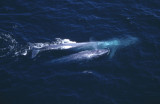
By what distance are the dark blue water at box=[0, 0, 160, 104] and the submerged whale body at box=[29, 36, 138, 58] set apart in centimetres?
65

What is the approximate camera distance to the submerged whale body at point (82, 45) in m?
24.3

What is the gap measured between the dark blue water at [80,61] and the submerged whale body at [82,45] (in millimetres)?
647

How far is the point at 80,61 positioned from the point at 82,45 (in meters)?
2.49

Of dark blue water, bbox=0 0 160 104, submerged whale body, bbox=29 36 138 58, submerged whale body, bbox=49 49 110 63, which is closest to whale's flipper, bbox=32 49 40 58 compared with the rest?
submerged whale body, bbox=29 36 138 58

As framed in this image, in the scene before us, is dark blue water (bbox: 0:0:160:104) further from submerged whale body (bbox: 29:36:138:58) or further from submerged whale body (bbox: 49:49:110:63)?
submerged whale body (bbox: 29:36:138:58)

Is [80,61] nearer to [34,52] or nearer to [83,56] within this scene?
[83,56]

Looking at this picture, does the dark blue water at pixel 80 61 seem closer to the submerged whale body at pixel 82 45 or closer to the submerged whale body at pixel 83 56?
the submerged whale body at pixel 83 56

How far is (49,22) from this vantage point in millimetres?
28844

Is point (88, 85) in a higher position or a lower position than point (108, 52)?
lower

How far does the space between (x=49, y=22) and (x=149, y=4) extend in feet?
53.4

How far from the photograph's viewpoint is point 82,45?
2502 centimetres

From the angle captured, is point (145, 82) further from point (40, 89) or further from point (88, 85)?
point (40, 89)

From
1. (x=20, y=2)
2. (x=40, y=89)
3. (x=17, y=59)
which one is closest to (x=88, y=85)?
(x=40, y=89)

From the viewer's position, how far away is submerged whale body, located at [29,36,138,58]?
24.3 m
